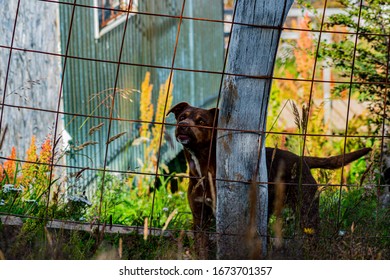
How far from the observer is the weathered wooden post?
4711mm

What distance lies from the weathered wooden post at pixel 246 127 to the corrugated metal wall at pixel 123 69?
0.76 meters

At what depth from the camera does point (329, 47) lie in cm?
832

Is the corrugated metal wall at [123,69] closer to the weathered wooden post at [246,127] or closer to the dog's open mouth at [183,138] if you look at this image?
the dog's open mouth at [183,138]

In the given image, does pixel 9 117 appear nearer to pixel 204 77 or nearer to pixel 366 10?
pixel 366 10

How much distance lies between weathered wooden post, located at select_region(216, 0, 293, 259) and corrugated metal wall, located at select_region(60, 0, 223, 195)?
2.48ft

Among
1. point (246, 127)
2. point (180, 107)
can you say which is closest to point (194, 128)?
point (180, 107)

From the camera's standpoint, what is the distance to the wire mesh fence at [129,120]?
5.01 meters

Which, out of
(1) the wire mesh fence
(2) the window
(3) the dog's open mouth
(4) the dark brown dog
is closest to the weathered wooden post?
(1) the wire mesh fence

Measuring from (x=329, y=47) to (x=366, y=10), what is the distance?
0.58m

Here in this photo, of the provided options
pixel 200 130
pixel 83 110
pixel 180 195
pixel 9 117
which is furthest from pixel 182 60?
pixel 200 130

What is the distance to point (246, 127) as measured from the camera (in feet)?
15.9

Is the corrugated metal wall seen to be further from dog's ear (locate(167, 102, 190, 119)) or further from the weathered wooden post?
the weathered wooden post

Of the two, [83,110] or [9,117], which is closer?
[9,117]

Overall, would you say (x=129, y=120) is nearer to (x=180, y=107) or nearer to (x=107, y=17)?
(x=180, y=107)
